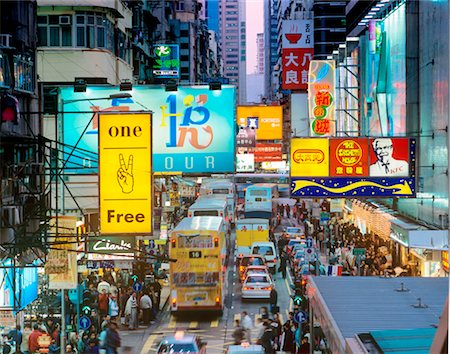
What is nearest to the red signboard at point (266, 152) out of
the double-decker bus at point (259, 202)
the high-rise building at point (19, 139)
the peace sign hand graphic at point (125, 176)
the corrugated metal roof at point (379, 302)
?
the double-decker bus at point (259, 202)

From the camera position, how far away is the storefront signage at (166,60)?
4097 centimetres

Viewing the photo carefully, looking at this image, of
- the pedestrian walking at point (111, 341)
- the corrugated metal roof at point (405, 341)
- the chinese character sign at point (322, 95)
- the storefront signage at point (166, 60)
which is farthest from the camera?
the storefront signage at point (166, 60)

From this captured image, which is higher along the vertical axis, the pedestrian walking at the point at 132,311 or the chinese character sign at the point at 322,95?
the chinese character sign at the point at 322,95

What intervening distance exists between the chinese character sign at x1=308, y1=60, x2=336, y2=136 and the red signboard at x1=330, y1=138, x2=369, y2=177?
1425 centimetres

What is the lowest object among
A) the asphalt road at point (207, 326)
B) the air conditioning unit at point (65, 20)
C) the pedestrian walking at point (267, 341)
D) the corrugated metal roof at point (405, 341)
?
the asphalt road at point (207, 326)

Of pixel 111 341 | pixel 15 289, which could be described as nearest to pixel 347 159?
pixel 111 341

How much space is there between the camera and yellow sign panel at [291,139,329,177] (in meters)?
17.7

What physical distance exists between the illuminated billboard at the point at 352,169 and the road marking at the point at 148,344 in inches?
167

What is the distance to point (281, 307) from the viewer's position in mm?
20578

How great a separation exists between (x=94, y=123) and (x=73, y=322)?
5.03 m

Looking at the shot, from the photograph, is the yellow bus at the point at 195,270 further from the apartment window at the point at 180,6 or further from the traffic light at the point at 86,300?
the apartment window at the point at 180,6

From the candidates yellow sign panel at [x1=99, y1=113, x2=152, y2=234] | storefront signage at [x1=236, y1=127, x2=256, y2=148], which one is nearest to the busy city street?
yellow sign panel at [x1=99, y1=113, x2=152, y2=234]

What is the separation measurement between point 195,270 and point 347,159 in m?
4.30

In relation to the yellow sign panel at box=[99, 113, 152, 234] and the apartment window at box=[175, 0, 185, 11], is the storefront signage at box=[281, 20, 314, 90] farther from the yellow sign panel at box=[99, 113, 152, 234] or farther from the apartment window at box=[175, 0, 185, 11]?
the apartment window at box=[175, 0, 185, 11]
